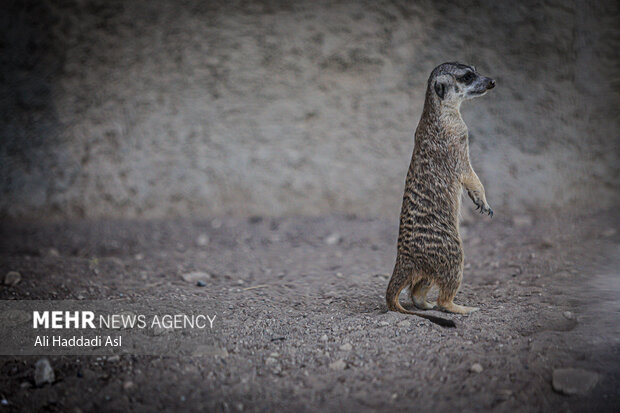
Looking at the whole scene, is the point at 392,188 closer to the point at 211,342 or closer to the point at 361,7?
the point at 361,7

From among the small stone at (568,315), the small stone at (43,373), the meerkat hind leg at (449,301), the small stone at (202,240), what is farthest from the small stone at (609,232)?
the small stone at (43,373)

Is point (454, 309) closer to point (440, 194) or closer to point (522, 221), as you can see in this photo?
point (440, 194)

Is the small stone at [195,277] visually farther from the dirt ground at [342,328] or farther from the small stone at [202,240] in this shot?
the small stone at [202,240]

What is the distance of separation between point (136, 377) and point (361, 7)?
118 inches

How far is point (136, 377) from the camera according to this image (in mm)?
1814

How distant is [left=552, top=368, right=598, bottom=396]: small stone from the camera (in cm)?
162

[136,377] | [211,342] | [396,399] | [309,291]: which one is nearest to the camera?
[396,399]

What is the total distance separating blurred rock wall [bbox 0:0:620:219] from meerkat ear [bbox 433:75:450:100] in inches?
64.9

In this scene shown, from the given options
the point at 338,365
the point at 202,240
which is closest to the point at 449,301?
the point at 338,365

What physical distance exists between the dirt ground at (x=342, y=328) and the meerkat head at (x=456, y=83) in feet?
Answer: 2.98

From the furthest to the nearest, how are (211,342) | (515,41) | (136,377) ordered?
(515,41)
(211,342)
(136,377)

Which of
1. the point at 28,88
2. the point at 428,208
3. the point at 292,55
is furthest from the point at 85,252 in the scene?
the point at 428,208

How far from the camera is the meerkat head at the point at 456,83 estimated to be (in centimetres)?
215

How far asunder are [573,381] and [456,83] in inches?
46.6
